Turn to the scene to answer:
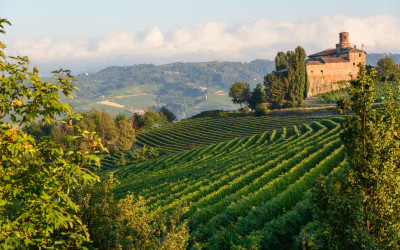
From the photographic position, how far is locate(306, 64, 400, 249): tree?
7.48m

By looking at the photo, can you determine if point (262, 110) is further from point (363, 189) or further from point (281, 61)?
point (363, 189)

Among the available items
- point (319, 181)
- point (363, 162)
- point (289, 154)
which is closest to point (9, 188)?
point (319, 181)

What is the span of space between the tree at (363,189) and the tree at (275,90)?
89564mm

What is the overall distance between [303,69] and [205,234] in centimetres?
9106

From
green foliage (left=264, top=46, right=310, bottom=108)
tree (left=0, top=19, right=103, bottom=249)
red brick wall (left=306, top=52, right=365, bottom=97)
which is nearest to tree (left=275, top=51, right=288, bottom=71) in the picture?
red brick wall (left=306, top=52, right=365, bottom=97)

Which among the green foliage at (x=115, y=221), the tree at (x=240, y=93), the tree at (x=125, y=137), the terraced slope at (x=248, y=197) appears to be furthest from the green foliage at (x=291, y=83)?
the green foliage at (x=115, y=221)

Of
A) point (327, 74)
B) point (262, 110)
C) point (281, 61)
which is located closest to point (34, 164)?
point (262, 110)

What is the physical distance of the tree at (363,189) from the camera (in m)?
7.48

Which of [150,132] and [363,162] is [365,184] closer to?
[363,162]

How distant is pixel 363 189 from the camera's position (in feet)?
25.8

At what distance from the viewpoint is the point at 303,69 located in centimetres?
9812

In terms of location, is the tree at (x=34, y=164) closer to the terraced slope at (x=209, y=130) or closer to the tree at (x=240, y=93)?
the terraced slope at (x=209, y=130)

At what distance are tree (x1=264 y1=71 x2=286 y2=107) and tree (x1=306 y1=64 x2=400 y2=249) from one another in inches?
3526

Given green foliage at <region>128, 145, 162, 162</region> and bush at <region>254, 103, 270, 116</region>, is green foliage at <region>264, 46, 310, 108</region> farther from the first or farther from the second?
green foliage at <region>128, 145, 162, 162</region>
